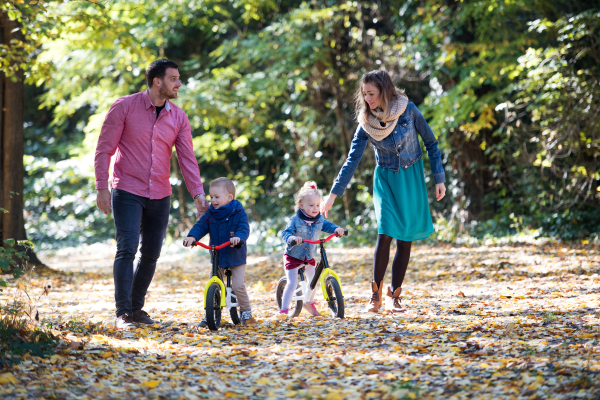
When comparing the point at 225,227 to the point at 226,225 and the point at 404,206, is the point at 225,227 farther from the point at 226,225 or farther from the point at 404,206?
the point at 404,206

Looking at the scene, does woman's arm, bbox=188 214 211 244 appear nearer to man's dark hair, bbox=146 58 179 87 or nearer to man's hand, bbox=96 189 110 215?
man's hand, bbox=96 189 110 215

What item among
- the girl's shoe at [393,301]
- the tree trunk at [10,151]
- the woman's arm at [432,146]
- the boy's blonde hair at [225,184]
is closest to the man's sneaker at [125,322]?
the boy's blonde hair at [225,184]

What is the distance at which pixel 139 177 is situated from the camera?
4695 millimetres

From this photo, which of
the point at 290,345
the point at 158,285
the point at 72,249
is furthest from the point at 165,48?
the point at 290,345

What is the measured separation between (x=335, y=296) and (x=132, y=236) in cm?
164

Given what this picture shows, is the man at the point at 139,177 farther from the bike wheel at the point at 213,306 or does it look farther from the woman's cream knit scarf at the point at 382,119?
the woman's cream knit scarf at the point at 382,119

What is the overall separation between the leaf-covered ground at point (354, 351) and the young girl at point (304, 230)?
282 millimetres

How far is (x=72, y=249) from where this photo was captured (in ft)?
52.5

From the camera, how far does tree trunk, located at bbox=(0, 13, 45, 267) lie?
848cm

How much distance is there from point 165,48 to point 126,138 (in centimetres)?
1319

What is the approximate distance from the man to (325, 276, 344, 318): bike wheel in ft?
3.73

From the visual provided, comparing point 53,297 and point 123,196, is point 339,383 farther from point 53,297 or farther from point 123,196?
point 53,297

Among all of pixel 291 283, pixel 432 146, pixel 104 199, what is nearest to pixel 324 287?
pixel 291 283

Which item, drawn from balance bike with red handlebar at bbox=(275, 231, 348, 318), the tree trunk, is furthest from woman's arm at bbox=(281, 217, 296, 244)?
the tree trunk
